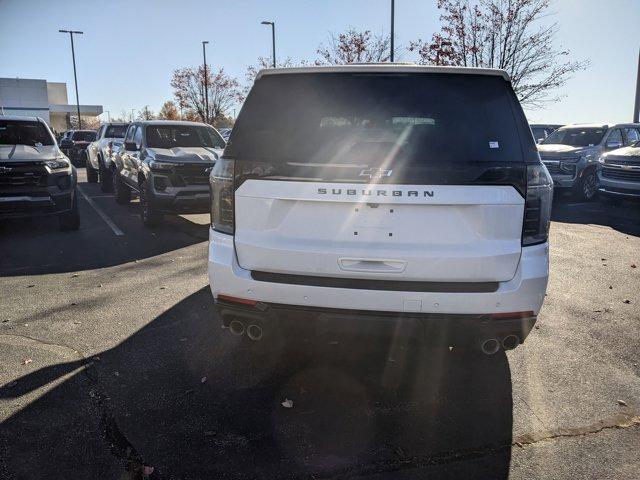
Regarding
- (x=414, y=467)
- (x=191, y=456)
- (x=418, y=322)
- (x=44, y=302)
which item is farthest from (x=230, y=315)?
(x=44, y=302)

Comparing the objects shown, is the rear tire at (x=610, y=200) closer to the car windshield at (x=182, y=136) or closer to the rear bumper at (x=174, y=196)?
the car windshield at (x=182, y=136)

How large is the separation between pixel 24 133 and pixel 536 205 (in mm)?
8963

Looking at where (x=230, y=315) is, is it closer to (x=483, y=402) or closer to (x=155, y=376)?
(x=155, y=376)

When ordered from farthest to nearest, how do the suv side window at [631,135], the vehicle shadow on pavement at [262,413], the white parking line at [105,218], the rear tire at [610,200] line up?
the suv side window at [631,135] → the rear tire at [610,200] → the white parking line at [105,218] → the vehicle shadow on pavement at [262,413]

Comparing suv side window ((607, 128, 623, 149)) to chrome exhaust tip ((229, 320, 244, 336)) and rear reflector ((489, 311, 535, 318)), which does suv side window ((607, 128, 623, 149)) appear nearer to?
rear reflector ((489, 311, 535, 318))

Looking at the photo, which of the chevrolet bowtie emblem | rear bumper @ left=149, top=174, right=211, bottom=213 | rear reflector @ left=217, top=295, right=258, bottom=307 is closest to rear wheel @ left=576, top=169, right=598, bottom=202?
rear bumper @ left=149, top=174, right=211, bottom=213

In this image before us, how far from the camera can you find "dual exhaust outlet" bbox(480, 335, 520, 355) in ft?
9.73

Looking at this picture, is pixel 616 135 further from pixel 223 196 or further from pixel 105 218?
pixel 223 196

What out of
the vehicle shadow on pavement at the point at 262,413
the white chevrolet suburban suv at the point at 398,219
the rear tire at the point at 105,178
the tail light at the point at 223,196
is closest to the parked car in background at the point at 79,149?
the rear tire at the point at 105,178

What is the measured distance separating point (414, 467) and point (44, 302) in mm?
4149

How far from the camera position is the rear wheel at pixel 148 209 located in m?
8.81

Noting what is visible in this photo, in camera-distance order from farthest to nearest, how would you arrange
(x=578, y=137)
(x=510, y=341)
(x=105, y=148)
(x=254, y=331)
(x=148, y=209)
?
(x=578, y=137) → (x=105, y=148) → (x=148, y=209) → (x=254, y=331) → (x=510, y=341)

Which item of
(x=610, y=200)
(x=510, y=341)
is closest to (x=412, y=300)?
(x=510, y=341)

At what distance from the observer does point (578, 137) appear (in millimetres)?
14328
